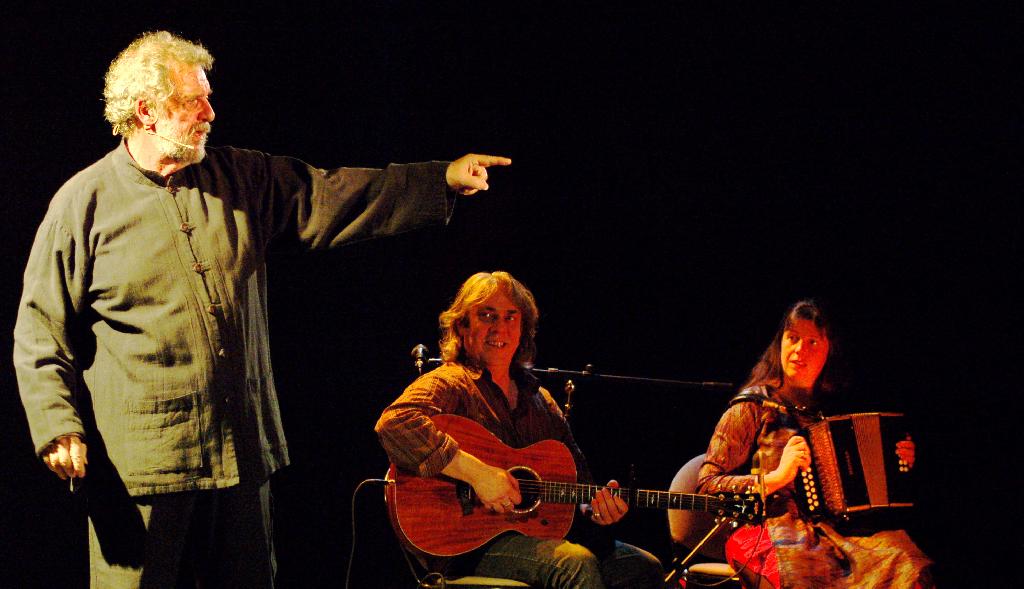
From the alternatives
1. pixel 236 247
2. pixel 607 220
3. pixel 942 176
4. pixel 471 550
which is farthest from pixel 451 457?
pixel 942 176

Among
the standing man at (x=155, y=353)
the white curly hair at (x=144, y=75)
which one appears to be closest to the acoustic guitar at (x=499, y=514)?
the standing man at (x=155, y=353)

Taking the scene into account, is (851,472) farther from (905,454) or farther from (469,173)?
(469,173)

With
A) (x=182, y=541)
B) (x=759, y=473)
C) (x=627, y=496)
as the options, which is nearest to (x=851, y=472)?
(x=759, y=473)

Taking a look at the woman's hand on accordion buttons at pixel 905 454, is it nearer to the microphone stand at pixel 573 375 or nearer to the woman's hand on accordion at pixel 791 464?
the woman's hand on accordion at pixel 791 464

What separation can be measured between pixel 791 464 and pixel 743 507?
0.23 metres

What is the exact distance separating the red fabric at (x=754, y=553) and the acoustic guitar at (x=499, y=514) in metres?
0.13

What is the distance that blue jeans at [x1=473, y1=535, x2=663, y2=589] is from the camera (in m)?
2.76

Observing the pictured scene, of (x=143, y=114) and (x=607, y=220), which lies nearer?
(x=143, y=114)

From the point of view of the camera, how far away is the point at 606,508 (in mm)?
3018

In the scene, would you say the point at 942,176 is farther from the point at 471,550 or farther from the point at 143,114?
the point at 143,114

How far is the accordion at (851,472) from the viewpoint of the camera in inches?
125

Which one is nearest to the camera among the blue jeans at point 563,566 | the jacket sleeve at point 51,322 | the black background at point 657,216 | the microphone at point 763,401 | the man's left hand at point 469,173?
the jacket sleeve at point 51,322

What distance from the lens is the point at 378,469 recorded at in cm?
402

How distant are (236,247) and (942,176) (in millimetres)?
3149
